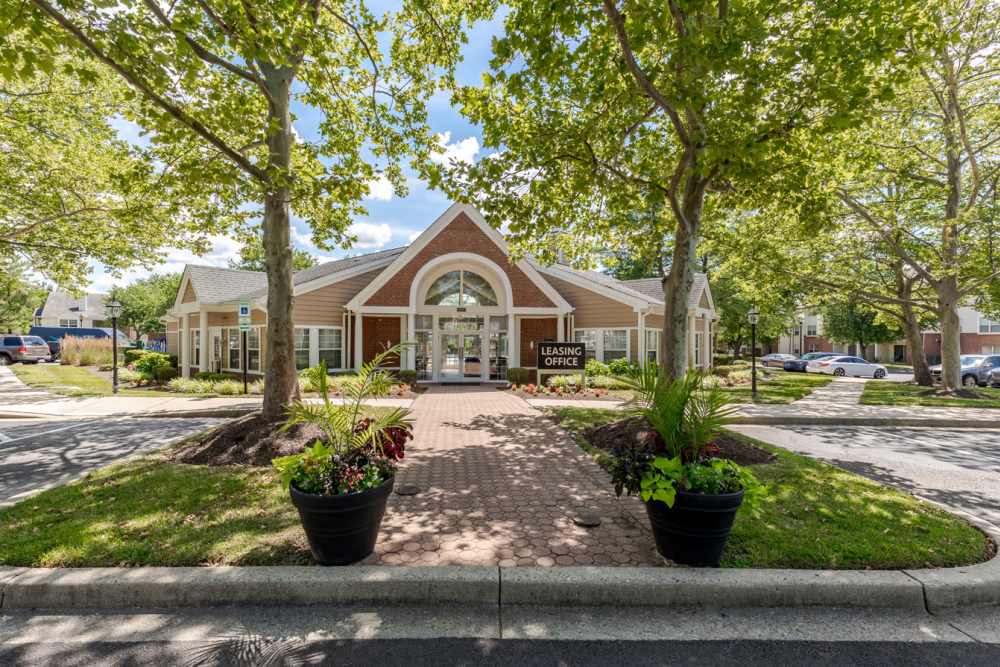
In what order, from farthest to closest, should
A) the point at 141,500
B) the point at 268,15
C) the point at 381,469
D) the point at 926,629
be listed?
1. the point at 268,15
2. the point at 141,500
3. the point at 381,469
4. the point at 926,629

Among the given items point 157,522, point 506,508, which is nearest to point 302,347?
point 157,522

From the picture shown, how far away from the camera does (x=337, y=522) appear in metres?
3.55

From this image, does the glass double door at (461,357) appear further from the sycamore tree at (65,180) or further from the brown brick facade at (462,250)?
the sycamore tree at (65,180)

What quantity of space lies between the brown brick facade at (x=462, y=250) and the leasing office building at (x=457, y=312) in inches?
1.6

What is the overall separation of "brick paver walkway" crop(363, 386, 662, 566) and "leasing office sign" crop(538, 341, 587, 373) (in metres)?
6.95

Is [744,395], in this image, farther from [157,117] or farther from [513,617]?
[157,117]

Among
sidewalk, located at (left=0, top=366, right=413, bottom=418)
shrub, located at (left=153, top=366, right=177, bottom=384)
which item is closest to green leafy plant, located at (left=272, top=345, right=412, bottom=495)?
sidewalk, located at (left=0, top=366, right=413, bottom=418)

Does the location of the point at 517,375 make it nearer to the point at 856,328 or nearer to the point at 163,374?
the point at 163,374

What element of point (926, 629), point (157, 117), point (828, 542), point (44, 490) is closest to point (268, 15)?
point (157, 117)

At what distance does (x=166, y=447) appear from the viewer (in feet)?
25.8

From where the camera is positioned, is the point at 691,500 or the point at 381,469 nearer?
the point at 691,500

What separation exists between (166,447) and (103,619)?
18.1ft

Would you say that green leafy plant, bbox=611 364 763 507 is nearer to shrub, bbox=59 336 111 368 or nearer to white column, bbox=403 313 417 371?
white column, bbox=403 313 417 371

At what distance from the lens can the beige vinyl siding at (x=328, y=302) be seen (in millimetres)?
17578
